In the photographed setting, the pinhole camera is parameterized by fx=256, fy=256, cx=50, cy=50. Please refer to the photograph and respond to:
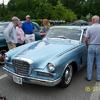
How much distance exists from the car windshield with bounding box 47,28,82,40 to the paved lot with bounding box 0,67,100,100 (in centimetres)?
149

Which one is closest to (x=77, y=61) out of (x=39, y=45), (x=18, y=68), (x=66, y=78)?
(x=66, y=78)

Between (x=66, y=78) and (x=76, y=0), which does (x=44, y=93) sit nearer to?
(x=66, y=78)

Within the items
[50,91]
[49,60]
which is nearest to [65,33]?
[49,60]

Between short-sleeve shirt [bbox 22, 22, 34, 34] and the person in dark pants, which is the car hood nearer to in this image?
the person in dark pants

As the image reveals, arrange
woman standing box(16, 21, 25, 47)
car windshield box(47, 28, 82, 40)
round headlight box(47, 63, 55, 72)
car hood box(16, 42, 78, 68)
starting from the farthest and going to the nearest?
1. woman standing box(16, 21, 25, 47)
2. car windshield box(47, 28, 82, 40)
3. car hood box(16, 42, 78, 68)
4. round headlight box(47, 63, 55, 72)

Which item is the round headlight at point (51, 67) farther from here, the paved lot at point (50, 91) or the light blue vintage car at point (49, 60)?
the paved lot at point (50, 91)

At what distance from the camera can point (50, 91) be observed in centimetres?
630

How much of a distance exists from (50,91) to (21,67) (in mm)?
942

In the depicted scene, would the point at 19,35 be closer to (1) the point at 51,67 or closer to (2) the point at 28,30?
(2) the point at 28,30

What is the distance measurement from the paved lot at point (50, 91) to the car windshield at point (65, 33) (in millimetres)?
1489

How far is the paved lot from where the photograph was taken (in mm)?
5926

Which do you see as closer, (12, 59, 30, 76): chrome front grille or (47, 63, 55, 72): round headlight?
(47, 63, 55, 72): round headlight

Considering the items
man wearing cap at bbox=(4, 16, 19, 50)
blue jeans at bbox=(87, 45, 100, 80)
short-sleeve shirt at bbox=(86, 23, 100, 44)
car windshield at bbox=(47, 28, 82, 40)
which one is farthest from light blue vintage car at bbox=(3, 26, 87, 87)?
man wearing cap at bbox=(4, 16, 19, 50)

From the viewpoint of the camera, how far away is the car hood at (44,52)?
6082 mm
